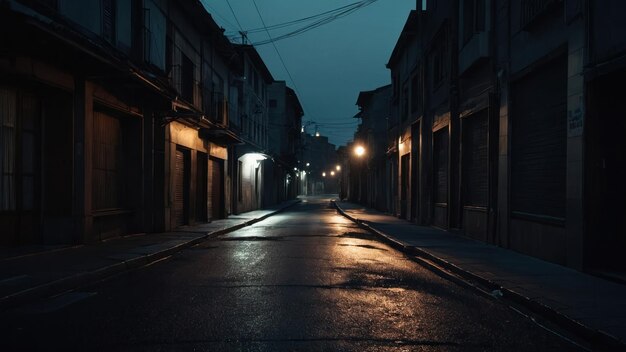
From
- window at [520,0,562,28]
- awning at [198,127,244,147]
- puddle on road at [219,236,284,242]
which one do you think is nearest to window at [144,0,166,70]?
awning at [198,127,244,147]

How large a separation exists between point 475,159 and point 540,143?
4.49 metres

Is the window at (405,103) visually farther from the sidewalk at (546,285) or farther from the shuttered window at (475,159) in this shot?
the sidewalk at (546,285)

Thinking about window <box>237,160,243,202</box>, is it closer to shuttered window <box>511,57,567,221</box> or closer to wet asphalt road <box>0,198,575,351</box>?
shuttered window <box>511,57,567,221</box>

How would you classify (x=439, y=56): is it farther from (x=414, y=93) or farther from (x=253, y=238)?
(x=253, y=238)

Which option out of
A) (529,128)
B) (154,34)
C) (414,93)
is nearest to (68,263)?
(154,34)

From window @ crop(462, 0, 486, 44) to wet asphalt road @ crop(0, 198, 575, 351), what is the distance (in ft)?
27.8

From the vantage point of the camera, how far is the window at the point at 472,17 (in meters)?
14.8

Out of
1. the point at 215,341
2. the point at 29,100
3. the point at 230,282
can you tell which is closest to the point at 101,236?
the point at 29,100

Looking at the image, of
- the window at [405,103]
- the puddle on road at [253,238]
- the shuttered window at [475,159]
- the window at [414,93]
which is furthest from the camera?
the window at [405,103]

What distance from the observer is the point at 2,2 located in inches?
290

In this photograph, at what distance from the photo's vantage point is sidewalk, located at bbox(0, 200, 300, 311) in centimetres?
675

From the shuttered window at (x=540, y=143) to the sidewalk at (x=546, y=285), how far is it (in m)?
1.18

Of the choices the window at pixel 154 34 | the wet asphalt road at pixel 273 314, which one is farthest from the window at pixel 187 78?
the wet asphalt road at pixel 273 314

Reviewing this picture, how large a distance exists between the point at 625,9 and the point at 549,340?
5327mm
